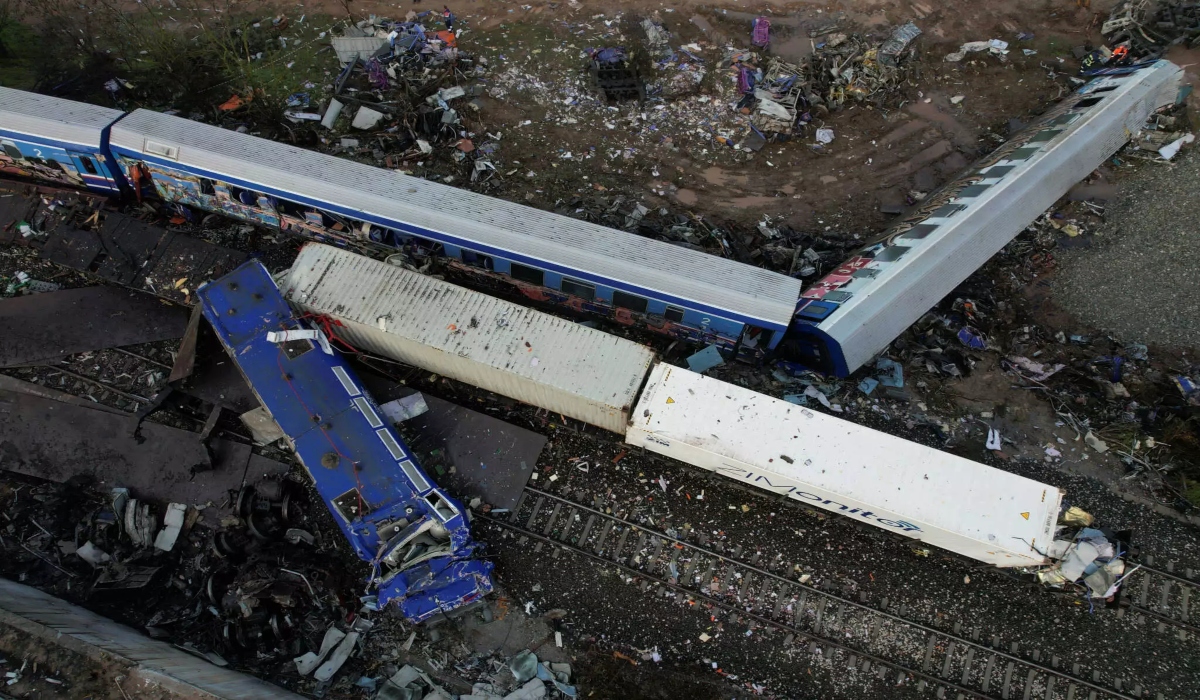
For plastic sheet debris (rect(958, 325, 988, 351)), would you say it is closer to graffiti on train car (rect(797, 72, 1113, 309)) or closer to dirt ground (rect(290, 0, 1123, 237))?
graffiti on train car (rect(797, 72, 1113, 309))

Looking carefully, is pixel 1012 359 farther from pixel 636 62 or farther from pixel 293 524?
pixel 293 524

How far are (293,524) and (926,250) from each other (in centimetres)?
1345

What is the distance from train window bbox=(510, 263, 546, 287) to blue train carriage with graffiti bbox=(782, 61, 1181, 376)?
17.1 ft

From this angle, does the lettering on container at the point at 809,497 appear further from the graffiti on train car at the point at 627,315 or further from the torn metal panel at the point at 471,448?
the torn metal panel at the point at 471,448

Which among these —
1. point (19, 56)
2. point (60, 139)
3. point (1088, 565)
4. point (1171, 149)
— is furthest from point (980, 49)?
point (19, 56)

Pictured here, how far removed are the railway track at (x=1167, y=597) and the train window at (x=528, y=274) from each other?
1221 cm

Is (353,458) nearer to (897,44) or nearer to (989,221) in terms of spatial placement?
(989,221)

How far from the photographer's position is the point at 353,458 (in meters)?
11.2

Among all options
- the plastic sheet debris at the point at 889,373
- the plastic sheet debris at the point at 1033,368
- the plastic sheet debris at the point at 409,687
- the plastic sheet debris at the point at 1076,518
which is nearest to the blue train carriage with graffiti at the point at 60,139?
the plastic sheet debris at the point at 409,687

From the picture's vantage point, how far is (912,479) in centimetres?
1054

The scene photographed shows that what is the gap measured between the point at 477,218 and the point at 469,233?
38cm

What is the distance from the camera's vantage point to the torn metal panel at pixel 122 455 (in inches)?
485

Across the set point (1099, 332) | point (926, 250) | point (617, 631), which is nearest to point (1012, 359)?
point (1099, 332)

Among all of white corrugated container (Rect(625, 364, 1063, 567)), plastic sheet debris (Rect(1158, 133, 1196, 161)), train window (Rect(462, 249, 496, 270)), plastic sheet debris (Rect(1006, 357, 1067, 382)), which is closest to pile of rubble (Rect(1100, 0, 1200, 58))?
plastic sheet debris (Rect(1158, 133, 1196, 161))
